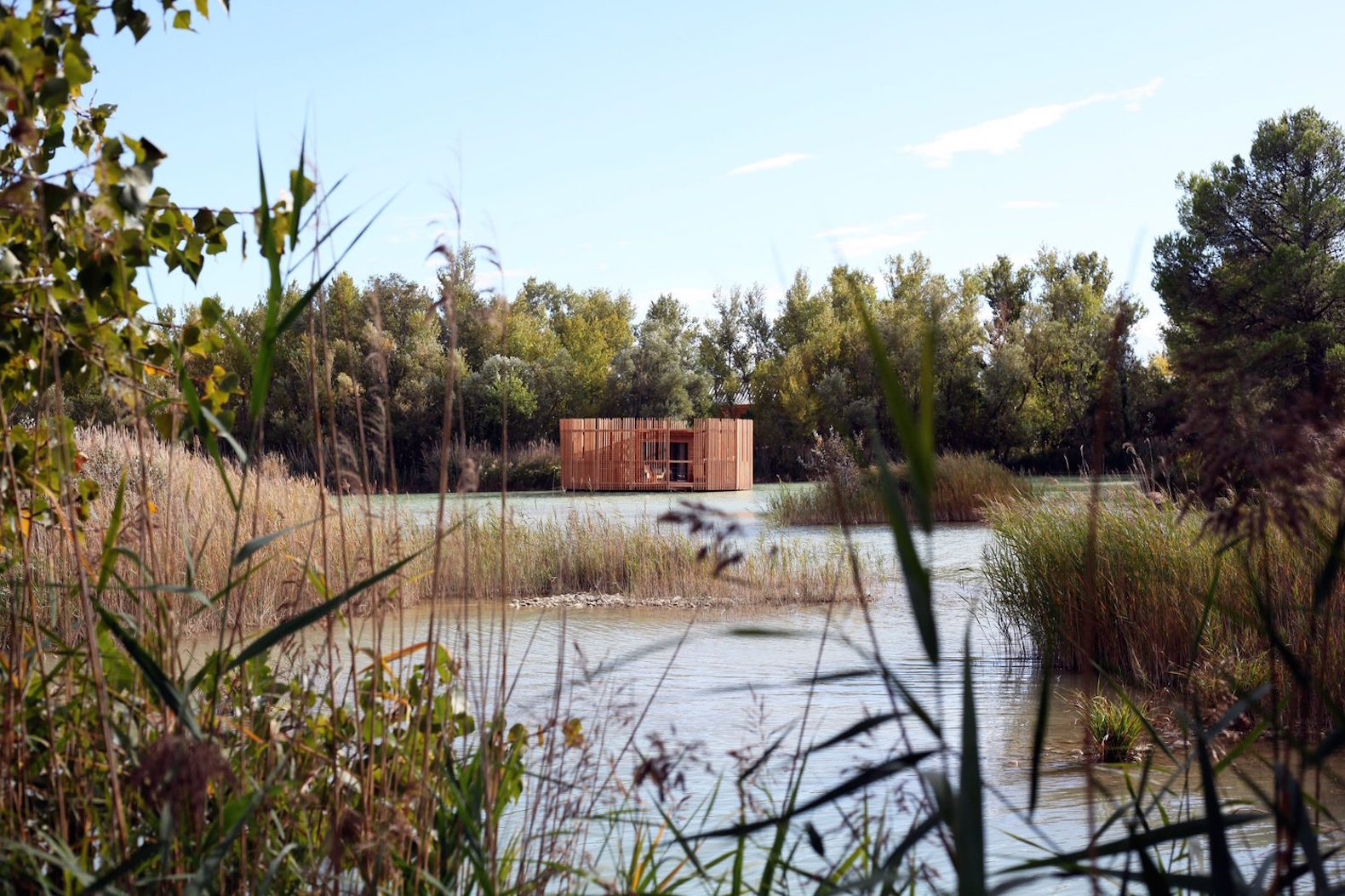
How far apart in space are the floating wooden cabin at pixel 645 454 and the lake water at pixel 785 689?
58.0ft

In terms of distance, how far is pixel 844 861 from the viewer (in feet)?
6.54

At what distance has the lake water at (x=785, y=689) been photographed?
2.35 m

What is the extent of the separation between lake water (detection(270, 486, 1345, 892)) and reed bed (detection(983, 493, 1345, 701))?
340 millimetres

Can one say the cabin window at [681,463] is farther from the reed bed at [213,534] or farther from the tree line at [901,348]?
the reed bed at [213,534]

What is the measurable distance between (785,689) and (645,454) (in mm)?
23152

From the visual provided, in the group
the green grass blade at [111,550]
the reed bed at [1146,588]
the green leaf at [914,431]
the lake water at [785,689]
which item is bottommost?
the lake water at [785,689]

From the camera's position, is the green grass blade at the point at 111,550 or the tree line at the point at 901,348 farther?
the tree line at the point at 901,348

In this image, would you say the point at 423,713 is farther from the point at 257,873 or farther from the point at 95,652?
the point at 95,652

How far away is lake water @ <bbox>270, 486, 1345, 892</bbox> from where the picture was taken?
2352 mm

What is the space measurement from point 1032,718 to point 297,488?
6.26m

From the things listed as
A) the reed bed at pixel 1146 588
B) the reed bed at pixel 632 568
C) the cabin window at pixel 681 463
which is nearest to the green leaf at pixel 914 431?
the reed bed at pixel 1146 588

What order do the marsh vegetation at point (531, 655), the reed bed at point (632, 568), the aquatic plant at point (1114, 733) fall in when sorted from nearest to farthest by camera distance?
1. the marsh vegetation at point (531, 655)
2. the aquatic plant at point (1114, 733)
3. the reed bed at point (632, 568)

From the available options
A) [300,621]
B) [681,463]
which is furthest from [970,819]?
[681,463]

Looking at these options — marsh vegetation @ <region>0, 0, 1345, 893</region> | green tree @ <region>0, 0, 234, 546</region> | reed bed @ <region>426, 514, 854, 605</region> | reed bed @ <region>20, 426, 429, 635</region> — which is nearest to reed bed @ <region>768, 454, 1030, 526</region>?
reed bed @ <region>426, 514, 854, 605</region>
